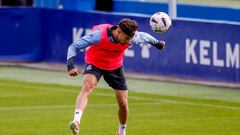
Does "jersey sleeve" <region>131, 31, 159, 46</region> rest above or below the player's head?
below

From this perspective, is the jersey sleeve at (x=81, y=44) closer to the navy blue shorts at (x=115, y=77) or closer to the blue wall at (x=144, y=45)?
the navy blue shorts at (x=115, y=77)

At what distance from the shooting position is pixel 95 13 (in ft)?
87.6

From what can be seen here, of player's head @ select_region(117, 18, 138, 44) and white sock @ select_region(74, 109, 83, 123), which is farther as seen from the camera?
player's head @ select_region(117, 18, 138, 44)

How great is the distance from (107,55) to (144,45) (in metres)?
9.56

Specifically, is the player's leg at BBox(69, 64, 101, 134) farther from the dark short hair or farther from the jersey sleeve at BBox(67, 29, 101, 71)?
the dark short hair

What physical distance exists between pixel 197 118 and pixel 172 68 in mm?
6148

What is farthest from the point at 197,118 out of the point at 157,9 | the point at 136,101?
the point at 157,9

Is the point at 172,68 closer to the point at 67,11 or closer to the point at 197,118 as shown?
the point at 67,11

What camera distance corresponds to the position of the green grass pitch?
17234 millimetres

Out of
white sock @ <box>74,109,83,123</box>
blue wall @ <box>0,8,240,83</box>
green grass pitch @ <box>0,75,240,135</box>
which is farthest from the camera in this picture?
blue wall @ <box>0,8,240,83</box>

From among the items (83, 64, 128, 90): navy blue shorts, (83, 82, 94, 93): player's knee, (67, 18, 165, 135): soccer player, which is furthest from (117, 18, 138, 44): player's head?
(83, 82, 94, 93): player's knee

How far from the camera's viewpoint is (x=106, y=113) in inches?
767

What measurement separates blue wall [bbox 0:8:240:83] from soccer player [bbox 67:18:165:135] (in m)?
7.50

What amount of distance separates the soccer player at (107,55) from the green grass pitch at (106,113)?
1.22 metres
